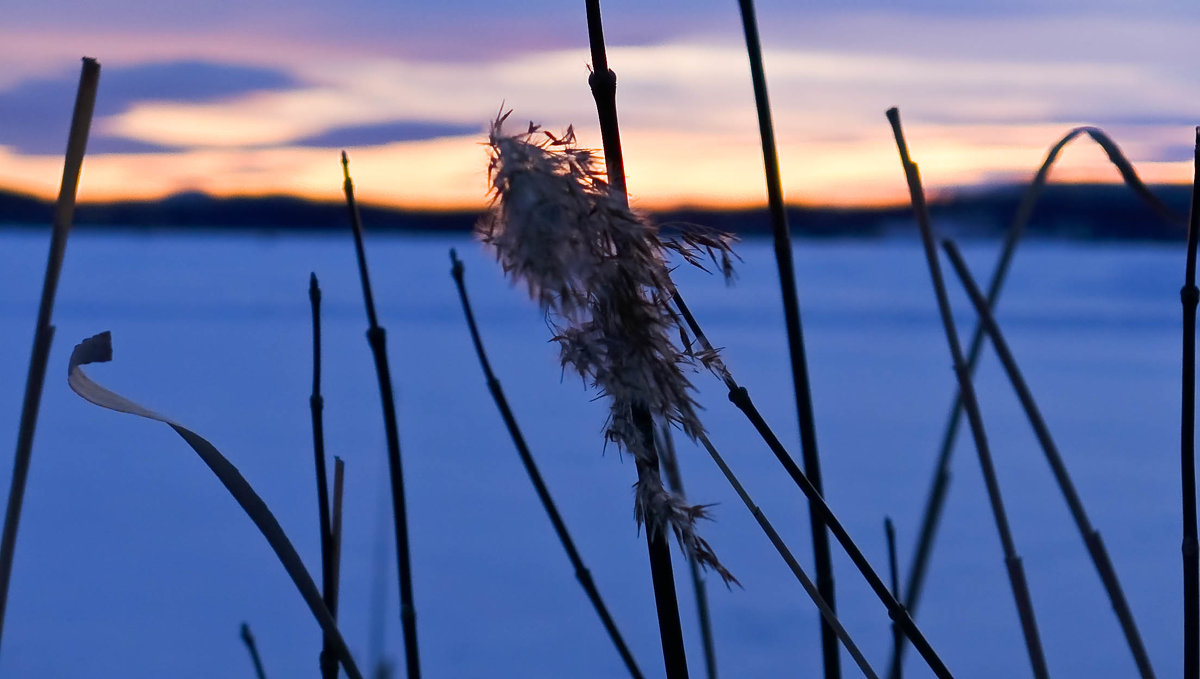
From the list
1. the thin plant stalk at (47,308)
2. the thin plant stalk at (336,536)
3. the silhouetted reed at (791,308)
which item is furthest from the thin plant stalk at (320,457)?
the silhouetted reed at (791,308)

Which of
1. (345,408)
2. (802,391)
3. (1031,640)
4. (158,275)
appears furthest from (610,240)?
(158,275)

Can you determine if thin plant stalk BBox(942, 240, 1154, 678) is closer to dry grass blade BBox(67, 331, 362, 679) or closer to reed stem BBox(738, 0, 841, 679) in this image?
reed stem BBox(738, 0, 841, 679)

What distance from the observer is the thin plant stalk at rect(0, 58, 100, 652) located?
394 mm

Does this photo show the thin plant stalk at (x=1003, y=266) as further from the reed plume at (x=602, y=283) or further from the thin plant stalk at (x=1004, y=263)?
the reed plume at (x=602, y=283)

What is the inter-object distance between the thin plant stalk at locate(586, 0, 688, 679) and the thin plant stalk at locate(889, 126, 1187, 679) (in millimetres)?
357

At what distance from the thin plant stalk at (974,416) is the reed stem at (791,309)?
87 mm

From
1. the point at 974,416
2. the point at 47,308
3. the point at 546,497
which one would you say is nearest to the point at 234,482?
the point at 47,308

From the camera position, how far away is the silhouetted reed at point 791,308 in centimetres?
47

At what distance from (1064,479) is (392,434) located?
1.27 ft

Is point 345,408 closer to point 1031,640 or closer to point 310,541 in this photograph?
point 310,541

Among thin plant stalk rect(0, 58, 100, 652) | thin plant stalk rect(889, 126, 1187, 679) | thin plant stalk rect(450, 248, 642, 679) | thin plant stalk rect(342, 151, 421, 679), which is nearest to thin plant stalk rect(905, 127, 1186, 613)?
thin plant stalk rect(889, 126, 1187, 679)

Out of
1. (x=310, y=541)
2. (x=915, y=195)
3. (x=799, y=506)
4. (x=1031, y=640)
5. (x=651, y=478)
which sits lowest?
(x=310, y=541)

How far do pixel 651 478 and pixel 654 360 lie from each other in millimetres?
38

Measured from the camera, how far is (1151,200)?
21.7 inches
